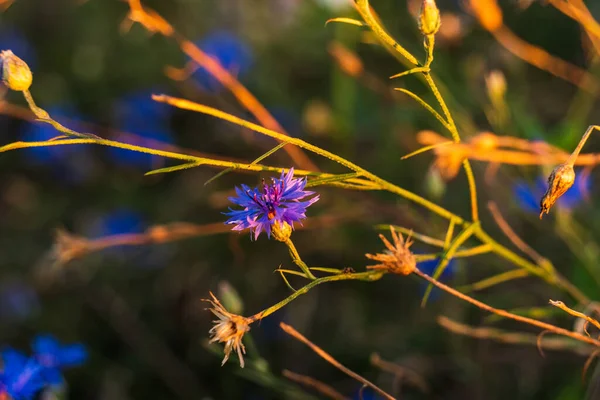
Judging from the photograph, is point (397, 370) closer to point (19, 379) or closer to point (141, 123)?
point (19, 379)

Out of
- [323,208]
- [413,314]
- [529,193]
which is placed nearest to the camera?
[529,193]

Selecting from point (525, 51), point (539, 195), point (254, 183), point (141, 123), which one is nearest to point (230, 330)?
point (539, 195)

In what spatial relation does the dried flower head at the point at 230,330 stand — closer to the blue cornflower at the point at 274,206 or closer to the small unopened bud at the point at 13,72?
the blue cornflower at the point at 274,206

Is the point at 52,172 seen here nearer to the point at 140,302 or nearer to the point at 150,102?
the point at 150,102

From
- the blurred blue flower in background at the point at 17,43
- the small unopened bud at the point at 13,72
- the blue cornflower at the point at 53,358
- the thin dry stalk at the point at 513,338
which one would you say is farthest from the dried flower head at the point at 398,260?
the blurred blue flower in background at the point at 17,43

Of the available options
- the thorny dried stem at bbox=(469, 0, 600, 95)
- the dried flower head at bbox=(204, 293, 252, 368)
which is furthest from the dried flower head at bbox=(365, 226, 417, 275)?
the thorny dried stem at bbox=(469, 0, 600, 95)

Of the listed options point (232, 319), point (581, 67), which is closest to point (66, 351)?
point (232, 319)
